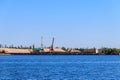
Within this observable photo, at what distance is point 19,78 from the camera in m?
56.5

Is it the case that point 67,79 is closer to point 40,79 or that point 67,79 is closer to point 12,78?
point 40,79

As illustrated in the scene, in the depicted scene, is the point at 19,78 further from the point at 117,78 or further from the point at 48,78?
the point at 117,78

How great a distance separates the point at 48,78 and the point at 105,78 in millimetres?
7027

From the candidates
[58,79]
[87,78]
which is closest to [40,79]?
[58,79]

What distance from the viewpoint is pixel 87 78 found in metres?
55.9

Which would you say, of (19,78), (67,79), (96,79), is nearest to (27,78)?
(19,78)

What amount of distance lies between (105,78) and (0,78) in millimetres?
12844

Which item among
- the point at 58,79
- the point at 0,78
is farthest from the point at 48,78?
the point at 0,78

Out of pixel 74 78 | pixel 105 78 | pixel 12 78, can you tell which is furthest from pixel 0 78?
pixel 105 78

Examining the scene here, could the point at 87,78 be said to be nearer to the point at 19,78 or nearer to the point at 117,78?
the point at 117,78

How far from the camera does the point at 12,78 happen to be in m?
55.9

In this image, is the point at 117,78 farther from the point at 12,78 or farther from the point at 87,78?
the point at 12,78

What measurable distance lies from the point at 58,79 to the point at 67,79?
1087 mm

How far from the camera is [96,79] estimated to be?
2140 inches
